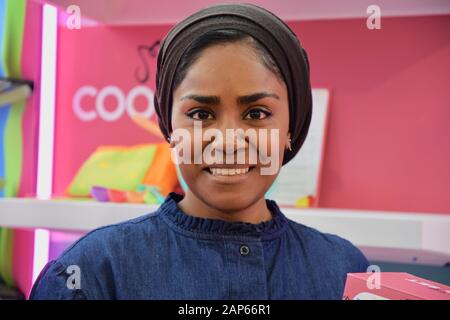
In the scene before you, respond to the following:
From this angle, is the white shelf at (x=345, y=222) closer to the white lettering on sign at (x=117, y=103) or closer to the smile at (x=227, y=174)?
the white lettering on sign at (x=117, y=103)

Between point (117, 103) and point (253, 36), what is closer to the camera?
point (253, 36)

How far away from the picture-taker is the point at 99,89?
1.04 meters

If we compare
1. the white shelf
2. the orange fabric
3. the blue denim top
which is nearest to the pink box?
the blue denim top

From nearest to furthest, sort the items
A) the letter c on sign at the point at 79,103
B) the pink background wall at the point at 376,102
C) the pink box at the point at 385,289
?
1. the pink box at the point at 385,289
2. the pink background wall at the point at 376,102
3. the letter c on sign at the point at 79,103

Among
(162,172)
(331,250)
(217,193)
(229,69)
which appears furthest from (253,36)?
(162,172)

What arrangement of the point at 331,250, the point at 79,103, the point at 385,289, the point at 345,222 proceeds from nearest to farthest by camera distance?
the point at 385,289 < the point at 331,250 < the point at 345,222 < the point at 79,103

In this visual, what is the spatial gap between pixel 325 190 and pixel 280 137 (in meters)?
0.38

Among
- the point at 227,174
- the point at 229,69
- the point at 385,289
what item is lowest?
the point at 385,289

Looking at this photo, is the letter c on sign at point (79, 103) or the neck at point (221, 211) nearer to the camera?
the neck at point (221, 211)

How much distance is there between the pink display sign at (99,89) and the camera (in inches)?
34.4

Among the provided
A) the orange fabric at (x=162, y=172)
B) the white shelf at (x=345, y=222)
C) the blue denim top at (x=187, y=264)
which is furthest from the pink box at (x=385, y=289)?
the orange fabric at (x=162, y=172)

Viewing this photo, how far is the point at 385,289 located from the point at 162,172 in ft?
1.90

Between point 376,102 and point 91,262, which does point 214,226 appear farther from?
point 376,102

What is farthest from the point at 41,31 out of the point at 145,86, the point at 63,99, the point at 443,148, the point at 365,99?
the point at 443,148
